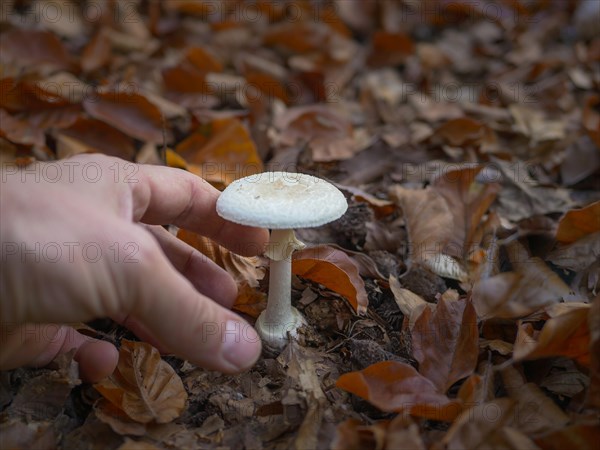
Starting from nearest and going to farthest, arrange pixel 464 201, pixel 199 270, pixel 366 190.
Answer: pixel 199 270, pixel 464 201, pixel 366 190

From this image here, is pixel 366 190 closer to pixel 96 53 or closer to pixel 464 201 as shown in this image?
pixel 464 201

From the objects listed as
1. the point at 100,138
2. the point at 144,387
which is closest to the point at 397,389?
the point at 144,387

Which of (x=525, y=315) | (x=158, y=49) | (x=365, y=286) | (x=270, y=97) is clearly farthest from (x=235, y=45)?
(x=525, y=315)

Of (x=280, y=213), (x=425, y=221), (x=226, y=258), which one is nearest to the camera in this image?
(x=280, y=213)

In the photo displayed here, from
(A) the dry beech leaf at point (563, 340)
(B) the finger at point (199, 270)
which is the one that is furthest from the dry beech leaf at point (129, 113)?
(A) the dry beech leaf at point (563, 340)

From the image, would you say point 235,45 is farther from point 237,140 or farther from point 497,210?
point 497,210

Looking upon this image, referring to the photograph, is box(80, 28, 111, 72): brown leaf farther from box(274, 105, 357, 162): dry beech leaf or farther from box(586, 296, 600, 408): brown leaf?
box(586, 296, 600, 408): brown leaf

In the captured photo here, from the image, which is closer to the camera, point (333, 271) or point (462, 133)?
point (333, 271)
